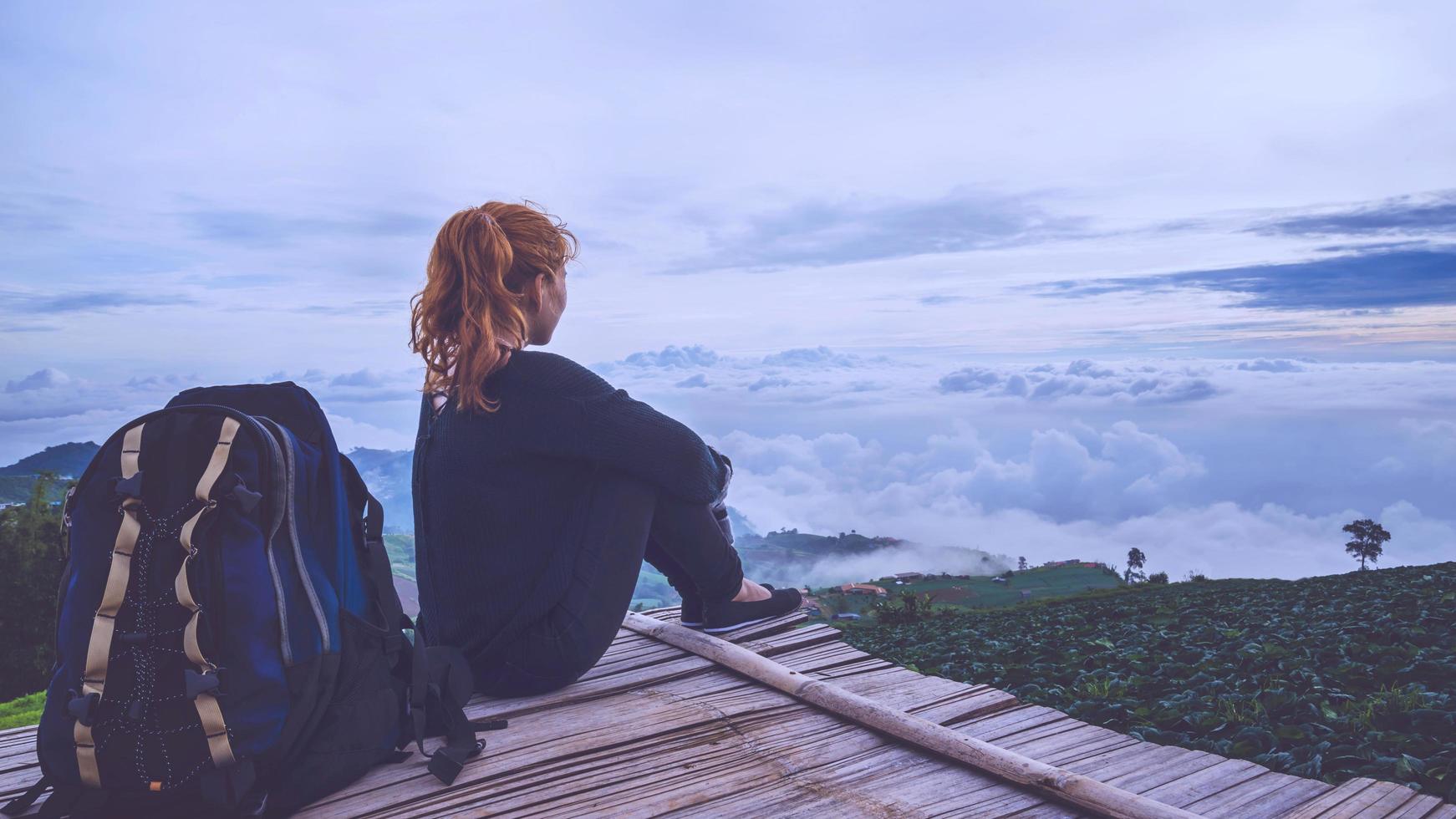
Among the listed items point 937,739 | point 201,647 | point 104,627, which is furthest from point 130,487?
point 937,739

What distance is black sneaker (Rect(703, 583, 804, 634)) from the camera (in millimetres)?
4930

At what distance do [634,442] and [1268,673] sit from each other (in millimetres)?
4869

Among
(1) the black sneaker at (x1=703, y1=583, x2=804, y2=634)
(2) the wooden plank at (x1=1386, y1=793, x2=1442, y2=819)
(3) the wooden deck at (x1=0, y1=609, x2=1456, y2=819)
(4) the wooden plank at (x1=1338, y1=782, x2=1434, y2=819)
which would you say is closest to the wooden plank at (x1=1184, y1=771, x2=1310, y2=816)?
(3) the wooden deck at (x1=0, y1=609, x2=1456, y2=819)

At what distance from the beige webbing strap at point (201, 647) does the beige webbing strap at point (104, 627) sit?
142mm

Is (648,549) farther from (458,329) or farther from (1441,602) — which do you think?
A: (1441,602)

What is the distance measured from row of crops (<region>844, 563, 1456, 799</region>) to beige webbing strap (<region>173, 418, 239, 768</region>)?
14.1ft

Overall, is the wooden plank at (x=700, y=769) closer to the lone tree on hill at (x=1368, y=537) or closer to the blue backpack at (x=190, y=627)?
the blue backpack at (x=190, y=627)

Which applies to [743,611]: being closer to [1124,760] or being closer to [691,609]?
[691,609]

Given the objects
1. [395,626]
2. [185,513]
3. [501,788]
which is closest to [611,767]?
[501,788]

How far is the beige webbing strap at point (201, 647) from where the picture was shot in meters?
2.62

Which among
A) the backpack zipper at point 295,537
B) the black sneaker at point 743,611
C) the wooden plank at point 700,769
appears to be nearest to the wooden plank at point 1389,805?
the wooden plank at point 700,769

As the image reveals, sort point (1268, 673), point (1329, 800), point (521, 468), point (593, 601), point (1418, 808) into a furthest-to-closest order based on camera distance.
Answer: point (1268, 673) → point (593, 601) → point (521, 468) → point (1329, 800) → point (1418, 808)

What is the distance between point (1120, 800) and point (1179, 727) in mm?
2948

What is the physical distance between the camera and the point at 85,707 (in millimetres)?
2613
